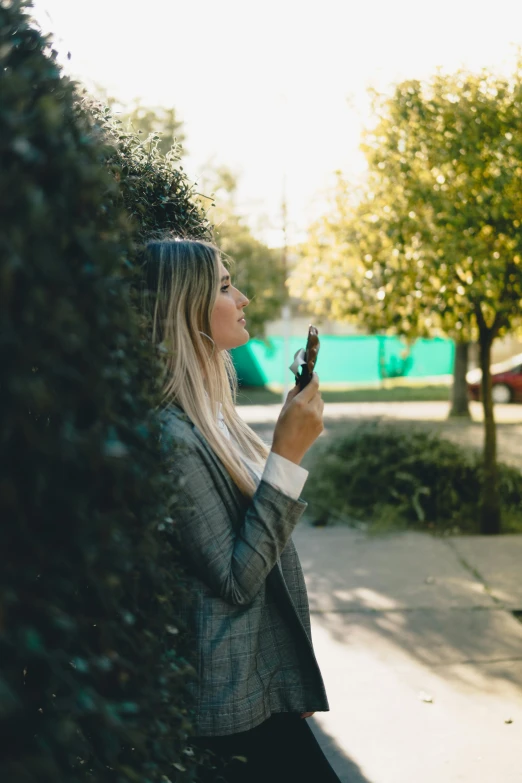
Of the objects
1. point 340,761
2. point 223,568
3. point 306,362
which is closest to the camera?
point 223,568

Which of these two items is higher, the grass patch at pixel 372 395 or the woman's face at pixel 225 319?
the woman's face at pixel 225 319

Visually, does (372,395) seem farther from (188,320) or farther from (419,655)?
(188,320)

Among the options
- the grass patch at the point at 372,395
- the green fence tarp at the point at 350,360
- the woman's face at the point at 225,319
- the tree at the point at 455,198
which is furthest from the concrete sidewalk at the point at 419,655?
the green fence tarp at the point at 350,360

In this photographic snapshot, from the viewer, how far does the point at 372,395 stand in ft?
76.5

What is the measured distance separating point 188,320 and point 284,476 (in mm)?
438

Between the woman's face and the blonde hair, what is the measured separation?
0.13 ft

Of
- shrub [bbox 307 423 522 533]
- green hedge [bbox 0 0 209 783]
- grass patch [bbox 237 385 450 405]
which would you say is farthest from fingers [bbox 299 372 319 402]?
grass patch [bbox 237 385 450 405]

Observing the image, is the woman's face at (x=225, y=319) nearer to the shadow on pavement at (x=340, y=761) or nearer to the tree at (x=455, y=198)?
the shadow on pavement at (x=340, y=761)

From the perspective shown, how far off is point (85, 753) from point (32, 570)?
42 cm

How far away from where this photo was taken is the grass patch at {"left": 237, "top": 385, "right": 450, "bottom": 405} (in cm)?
2186

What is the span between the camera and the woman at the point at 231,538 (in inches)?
70.8

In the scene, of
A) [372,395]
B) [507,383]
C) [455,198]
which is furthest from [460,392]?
[455,198]

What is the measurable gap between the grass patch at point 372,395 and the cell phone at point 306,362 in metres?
18.4

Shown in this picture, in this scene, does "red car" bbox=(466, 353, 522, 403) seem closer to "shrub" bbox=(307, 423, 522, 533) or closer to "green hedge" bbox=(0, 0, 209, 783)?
"shrub" bbox=(307, 423, 522, 533)
